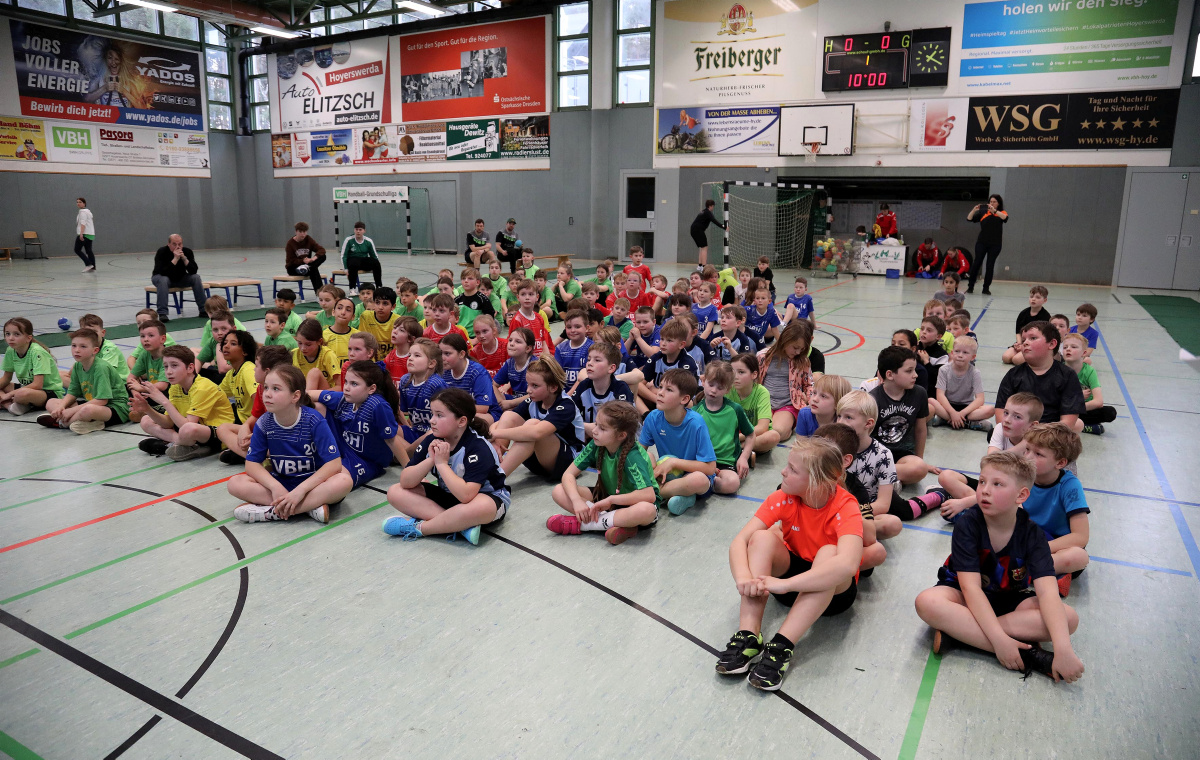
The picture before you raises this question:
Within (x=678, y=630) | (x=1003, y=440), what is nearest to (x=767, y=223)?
(x=1003, y=440)

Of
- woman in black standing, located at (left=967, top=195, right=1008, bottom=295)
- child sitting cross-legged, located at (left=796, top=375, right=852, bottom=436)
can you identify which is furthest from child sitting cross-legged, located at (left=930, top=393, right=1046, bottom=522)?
woman in black standing, located at (left=967, top=195, right=1008, bottom=295)

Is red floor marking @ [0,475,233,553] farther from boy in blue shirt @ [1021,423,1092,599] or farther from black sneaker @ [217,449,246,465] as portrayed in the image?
boy in blue shirt @ [1021,423,1092,599]

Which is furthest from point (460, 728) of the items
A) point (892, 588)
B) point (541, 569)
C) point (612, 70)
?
point (612, 70)

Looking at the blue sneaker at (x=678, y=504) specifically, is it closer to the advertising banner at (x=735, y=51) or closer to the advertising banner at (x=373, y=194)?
the advertising banner at (x=735, y=51)

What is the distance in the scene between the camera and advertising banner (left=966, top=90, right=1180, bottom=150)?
639 inches

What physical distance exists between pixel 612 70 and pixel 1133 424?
61.4 feet

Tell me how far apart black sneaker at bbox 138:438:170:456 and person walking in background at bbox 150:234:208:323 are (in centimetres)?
743

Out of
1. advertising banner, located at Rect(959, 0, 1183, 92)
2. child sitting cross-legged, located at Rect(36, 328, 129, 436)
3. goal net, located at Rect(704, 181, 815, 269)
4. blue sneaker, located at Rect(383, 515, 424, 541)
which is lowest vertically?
blue sneaker, located at Rect(383, 515, 424, 541)

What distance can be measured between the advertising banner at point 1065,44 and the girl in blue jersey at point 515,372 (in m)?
16.8

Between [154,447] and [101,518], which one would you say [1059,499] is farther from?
[154,447]

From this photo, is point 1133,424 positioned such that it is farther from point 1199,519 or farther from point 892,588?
point 892,588

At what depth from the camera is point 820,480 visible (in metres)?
2.99

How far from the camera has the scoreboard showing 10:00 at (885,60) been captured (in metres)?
17.9

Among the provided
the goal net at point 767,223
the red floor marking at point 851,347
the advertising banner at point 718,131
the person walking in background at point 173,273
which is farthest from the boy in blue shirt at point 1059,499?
the advertising banner at point 718,131
